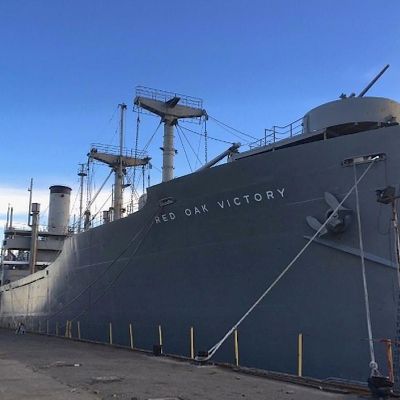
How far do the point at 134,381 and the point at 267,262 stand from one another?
400 cm

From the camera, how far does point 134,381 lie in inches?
326

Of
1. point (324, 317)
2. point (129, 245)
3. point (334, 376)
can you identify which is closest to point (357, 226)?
point (324, 317)

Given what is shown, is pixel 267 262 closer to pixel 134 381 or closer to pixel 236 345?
pixel 236 345

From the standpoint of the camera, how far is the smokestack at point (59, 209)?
34.0 meters

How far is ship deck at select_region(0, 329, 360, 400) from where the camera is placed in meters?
7.04

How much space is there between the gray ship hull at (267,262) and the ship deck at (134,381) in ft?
4.76

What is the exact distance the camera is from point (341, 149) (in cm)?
1017

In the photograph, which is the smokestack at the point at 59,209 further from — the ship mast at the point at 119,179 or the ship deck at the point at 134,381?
the ship deck at the point at 134,381

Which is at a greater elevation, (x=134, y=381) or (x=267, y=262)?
(x=267, y=262)

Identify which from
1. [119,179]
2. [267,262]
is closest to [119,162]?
[119,179]

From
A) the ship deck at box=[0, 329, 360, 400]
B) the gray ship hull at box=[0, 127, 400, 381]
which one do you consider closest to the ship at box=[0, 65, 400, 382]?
the gray ship hull at box=[0, 127, 400, 381]

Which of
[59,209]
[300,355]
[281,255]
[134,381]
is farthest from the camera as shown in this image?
[59,209]

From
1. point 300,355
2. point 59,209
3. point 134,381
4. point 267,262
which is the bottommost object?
point 134,381

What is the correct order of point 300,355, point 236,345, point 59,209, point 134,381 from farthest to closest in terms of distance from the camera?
point 59,209
point 236,345
point 300,355
point 134,381
